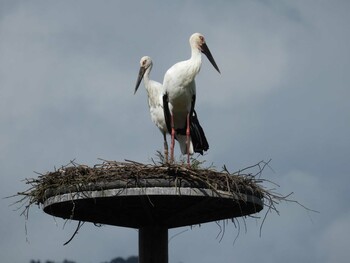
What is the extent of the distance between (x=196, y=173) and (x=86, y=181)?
1101 millimetres

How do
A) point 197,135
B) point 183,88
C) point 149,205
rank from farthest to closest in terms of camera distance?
point 197,135
point 183,88
point 149,205

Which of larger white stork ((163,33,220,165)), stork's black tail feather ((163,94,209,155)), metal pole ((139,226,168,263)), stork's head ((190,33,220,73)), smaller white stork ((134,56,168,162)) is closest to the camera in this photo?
metal pole ((139,226,168,263))

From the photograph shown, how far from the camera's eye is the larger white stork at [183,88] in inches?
399

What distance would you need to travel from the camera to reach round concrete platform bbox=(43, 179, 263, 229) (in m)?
7.91

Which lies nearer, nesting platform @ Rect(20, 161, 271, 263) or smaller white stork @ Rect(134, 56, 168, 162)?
nesting platform @ Rect(20, 161, 271, 263)

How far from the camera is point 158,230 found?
9195 mm

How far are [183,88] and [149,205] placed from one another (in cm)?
220

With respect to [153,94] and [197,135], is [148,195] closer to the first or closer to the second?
[197,135]

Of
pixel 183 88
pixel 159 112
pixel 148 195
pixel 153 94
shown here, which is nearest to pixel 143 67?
pixel 153 94

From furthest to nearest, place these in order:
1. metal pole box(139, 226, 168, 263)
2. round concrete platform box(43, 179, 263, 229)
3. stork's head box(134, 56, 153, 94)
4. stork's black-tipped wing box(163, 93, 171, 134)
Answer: stork's head box(134, 56, 153, 94), stork's black-tipped wing box(163, 93, 171, 134), metal pole box(139, 226, 168, 263), round concrete platform box(43, 179, 263, 229)

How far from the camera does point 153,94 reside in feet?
37.4

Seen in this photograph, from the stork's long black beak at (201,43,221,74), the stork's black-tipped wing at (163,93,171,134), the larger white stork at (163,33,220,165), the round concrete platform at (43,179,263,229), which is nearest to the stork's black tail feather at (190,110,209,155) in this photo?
the larger white stork at (163,33,220,165)

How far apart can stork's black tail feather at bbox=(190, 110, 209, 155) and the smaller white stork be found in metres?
0.39

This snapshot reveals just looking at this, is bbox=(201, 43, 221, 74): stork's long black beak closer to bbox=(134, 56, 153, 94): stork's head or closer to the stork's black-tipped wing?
the stork's black-tipped wing
